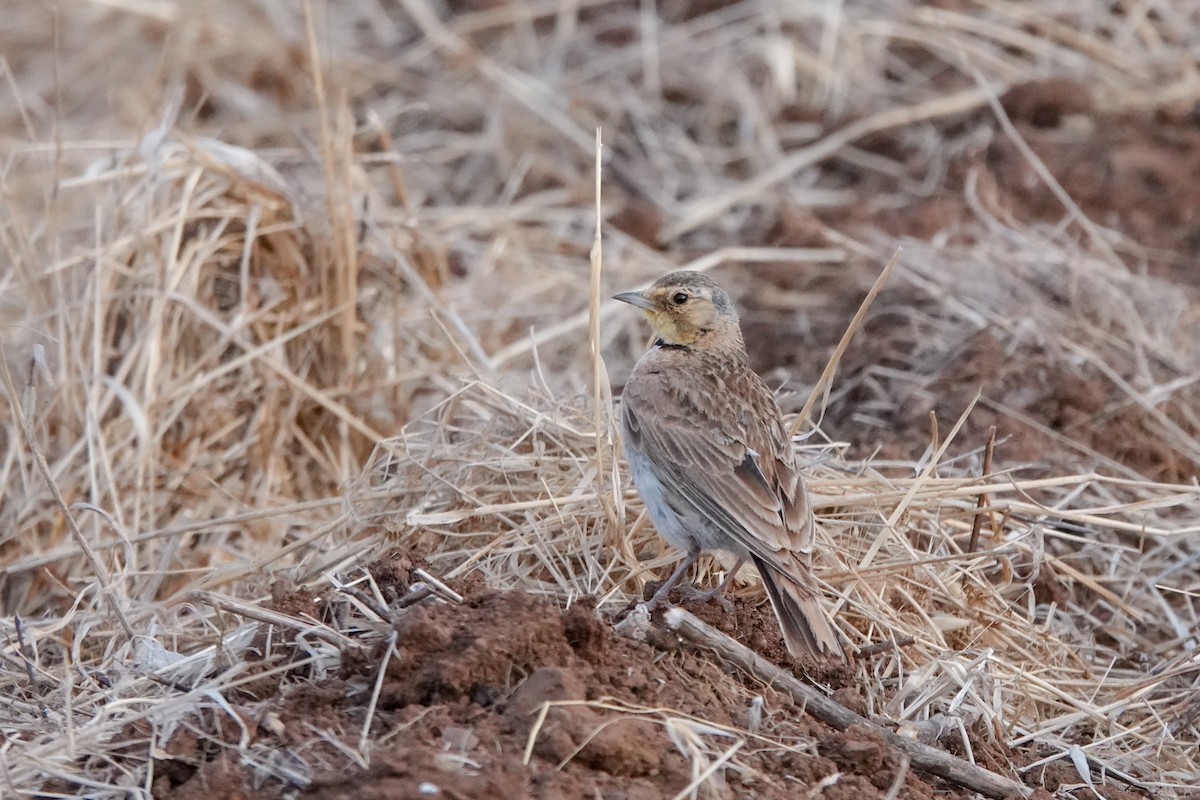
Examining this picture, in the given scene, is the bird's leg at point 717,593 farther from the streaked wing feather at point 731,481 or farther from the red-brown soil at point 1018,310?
the red-brown soil at point 1018,310

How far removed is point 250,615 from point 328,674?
271 mm

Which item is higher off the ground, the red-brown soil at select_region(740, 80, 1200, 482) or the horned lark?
the horned lark

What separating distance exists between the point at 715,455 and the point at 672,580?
507 mm

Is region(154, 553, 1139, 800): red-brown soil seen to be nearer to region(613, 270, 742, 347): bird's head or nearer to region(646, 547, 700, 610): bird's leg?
region(646, 547, 700, 610): bird's leg

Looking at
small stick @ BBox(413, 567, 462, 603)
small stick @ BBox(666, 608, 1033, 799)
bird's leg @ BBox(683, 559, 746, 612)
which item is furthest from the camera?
bird's leg @ BBox(683, 559, 746, 612)

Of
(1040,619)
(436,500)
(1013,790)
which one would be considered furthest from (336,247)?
(1013,790)

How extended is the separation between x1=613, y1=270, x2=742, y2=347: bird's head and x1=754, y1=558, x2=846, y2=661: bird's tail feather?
1.21 metres

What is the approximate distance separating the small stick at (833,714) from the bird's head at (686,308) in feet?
4.85

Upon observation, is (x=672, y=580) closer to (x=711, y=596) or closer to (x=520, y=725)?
(x=711, y=596)

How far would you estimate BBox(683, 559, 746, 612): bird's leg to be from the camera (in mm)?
4492

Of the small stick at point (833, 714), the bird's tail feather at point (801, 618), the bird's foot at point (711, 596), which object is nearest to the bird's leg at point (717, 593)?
the bird's foot at point (711, 596)

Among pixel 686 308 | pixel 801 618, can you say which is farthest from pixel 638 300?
pixel 801 618

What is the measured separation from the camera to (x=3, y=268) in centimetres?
670

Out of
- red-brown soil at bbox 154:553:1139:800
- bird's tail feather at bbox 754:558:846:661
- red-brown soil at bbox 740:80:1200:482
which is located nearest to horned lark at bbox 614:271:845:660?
bird's tail feather at bbox 754:558:846:661
